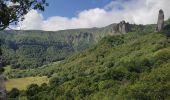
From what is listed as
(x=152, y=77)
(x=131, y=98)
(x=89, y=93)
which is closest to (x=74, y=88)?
(x=89, y=93)

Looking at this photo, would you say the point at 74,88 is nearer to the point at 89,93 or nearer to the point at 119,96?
the point at 89,93

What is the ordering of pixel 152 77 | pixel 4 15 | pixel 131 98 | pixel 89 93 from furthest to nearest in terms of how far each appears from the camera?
pixel 89 93 → pixel 152 77 → pixel 131 98 → pixel 4 15

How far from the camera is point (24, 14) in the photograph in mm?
20828

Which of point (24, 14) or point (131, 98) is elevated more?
point (24, 14)

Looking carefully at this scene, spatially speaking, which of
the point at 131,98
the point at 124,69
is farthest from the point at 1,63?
the point at 124,69

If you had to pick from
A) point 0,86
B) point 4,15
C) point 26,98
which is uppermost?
point 4,15

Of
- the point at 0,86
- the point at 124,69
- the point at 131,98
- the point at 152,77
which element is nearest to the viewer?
the point at 0,86

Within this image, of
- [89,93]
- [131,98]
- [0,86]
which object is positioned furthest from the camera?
[89,93]

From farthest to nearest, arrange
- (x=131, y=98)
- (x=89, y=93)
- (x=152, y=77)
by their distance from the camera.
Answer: (x=89, y=93), (x=152, y=77), (x=131, y=98)

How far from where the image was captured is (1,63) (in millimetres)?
17906

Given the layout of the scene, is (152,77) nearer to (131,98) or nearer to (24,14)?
(131,98)

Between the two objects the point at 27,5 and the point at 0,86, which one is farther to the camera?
the point at 27,5

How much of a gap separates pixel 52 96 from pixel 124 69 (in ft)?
159

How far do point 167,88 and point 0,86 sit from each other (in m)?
118
